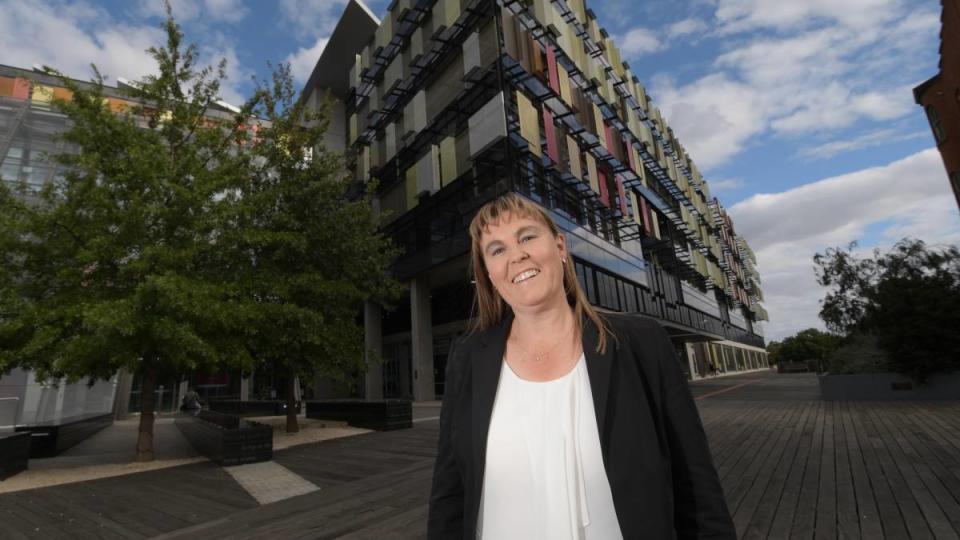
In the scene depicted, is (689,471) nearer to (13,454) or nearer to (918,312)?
(13,454)

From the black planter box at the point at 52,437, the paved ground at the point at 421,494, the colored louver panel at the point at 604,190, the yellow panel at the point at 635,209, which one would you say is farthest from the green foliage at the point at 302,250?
the yellow panel at the point at 635,209

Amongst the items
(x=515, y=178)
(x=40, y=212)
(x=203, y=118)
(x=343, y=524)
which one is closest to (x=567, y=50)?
(x=515, y=178)

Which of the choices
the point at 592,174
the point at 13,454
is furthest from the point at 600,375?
the point at 592,174

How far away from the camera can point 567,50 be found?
28.1 metres

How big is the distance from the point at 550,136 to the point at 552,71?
4.28 m

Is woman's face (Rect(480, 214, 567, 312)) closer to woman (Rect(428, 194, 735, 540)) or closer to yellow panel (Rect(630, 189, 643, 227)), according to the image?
woman (Rect(428, 194, 735, 540))

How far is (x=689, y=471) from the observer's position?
1.47m

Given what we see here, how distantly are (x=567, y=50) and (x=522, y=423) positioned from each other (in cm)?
3075

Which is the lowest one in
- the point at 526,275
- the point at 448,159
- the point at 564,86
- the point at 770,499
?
the point at 770,499

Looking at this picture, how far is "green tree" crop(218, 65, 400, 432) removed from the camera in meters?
11.3

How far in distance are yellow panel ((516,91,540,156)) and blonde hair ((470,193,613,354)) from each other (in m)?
20.6

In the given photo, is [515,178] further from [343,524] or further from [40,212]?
[343,524]

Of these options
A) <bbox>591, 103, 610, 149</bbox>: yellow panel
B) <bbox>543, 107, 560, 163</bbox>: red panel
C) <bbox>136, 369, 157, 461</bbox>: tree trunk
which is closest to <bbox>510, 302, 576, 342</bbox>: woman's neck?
<bbox>136, 369, 157, 461</bbox>: tree trunk

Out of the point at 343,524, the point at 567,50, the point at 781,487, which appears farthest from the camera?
the point at 567,50
